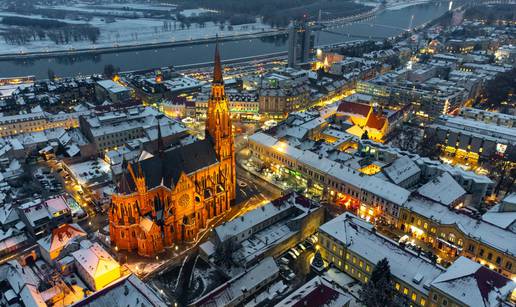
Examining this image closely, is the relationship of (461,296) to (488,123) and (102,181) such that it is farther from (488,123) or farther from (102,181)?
(488,123)

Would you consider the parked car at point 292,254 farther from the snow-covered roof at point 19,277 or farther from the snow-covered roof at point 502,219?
the snow-covered roof at point 19,277

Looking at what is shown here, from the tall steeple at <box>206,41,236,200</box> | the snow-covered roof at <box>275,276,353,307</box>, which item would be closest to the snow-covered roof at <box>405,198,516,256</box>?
the snow-covered roof at <box>275,276,353,307</box>

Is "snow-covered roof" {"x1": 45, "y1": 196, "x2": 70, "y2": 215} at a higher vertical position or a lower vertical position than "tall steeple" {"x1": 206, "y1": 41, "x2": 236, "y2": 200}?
lower

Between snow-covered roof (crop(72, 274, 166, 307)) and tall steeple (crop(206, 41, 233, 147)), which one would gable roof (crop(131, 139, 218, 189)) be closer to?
tall steeple (crop(206, 41, 233, 147))

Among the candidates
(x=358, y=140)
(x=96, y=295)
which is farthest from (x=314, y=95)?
(x=96, y=295)

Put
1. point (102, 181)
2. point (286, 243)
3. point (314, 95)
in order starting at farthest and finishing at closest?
1. point (314, 95)
2. point (102, 181)
3. point (286, 243)

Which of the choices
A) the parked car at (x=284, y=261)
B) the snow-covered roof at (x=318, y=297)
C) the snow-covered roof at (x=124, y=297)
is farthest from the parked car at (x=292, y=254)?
the snow-covered roof at (x=124, y=297)
